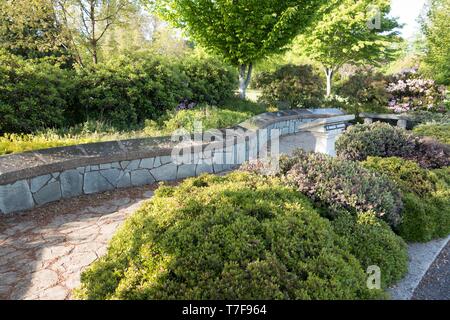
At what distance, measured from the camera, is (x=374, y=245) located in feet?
9.57

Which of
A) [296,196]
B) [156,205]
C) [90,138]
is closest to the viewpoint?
[156,205]

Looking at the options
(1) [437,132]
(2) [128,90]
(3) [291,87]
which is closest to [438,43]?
(3) [291,87]

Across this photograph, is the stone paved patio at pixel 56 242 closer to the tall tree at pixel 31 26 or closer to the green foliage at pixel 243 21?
the green foliage at pixel 243 21

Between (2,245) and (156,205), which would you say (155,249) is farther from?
(2,245)

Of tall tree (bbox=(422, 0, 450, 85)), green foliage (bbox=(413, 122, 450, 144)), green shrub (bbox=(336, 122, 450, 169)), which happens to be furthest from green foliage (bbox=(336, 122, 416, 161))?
tall tree (bbox=(422, 0, 450, 85))

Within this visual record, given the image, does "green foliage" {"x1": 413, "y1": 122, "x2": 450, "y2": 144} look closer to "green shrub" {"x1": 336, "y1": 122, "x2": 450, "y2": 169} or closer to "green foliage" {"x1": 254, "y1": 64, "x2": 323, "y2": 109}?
"green shrub" {"x1": 336, "y1": 122, "x2": 450, "y2": 169}

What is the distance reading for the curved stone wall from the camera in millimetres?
4170

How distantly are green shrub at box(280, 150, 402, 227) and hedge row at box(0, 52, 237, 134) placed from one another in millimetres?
4852

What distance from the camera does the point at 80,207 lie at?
4.34m

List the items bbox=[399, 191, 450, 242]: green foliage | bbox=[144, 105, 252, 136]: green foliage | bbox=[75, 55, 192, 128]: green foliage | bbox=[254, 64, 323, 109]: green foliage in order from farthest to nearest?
bbox=[254, 64, 323, 109]: green foliage → bbox=[75, 55, 192, 128]: green foliage → bbox=[144, 105, 252, 136]: green foliage → bbox=[399, 191, 450, 242]: green foliage

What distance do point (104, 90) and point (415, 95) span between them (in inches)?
429

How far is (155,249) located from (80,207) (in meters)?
2.44
